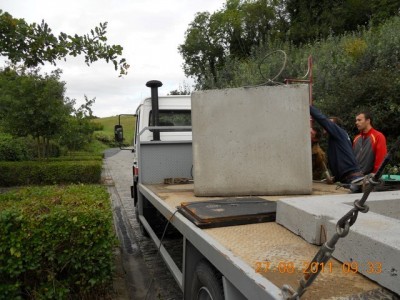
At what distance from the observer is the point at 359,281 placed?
1.56 m

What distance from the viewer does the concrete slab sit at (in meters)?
1.46

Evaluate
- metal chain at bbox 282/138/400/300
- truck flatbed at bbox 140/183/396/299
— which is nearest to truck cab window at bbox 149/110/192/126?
truck flatbed at bbox 140/183/396/299

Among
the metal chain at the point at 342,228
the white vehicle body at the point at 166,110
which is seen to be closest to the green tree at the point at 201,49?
the white vehicle body at the point at 166,110

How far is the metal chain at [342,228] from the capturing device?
114 cm

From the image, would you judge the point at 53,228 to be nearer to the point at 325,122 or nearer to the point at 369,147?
the point at 325,122

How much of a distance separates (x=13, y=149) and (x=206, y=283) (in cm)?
1723

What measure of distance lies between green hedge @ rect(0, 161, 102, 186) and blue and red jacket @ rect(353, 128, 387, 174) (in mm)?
11953

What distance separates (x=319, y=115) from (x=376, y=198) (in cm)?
163

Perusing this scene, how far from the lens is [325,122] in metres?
3.93

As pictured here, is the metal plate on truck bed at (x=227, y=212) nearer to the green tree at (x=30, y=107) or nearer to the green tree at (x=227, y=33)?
the green tree at (x=30, y=107)

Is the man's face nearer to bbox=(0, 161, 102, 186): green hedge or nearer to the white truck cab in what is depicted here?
the white truck cab

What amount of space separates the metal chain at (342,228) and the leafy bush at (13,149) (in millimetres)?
17830

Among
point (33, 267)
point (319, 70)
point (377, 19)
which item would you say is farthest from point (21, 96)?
point (377, 19)
